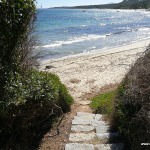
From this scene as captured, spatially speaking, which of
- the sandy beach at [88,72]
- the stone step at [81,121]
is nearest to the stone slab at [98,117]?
the stone step at [81,121]

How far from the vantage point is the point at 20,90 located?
6078 mm

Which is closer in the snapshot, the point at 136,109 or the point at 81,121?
the point at 136,109

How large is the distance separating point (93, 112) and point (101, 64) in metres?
11.3

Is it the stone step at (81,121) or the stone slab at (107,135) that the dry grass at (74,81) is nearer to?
the stone step at (81,121)

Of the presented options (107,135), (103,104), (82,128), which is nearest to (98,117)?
(82,128)

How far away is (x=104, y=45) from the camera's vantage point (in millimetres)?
33312

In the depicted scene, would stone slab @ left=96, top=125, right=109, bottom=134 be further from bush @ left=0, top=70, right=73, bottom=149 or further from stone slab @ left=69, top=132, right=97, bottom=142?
bush @ left=0, top=70, right=73, bottom=149

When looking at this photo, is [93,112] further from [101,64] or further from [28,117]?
[101,64]

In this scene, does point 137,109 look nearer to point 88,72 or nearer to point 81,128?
point 81,128

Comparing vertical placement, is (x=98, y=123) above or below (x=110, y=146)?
below

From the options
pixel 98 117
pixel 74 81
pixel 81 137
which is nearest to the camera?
pixel 81 137

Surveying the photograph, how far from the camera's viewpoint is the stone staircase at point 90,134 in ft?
22.1

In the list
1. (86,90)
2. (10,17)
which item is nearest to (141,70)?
(10,17)

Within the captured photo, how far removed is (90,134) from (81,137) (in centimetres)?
27
